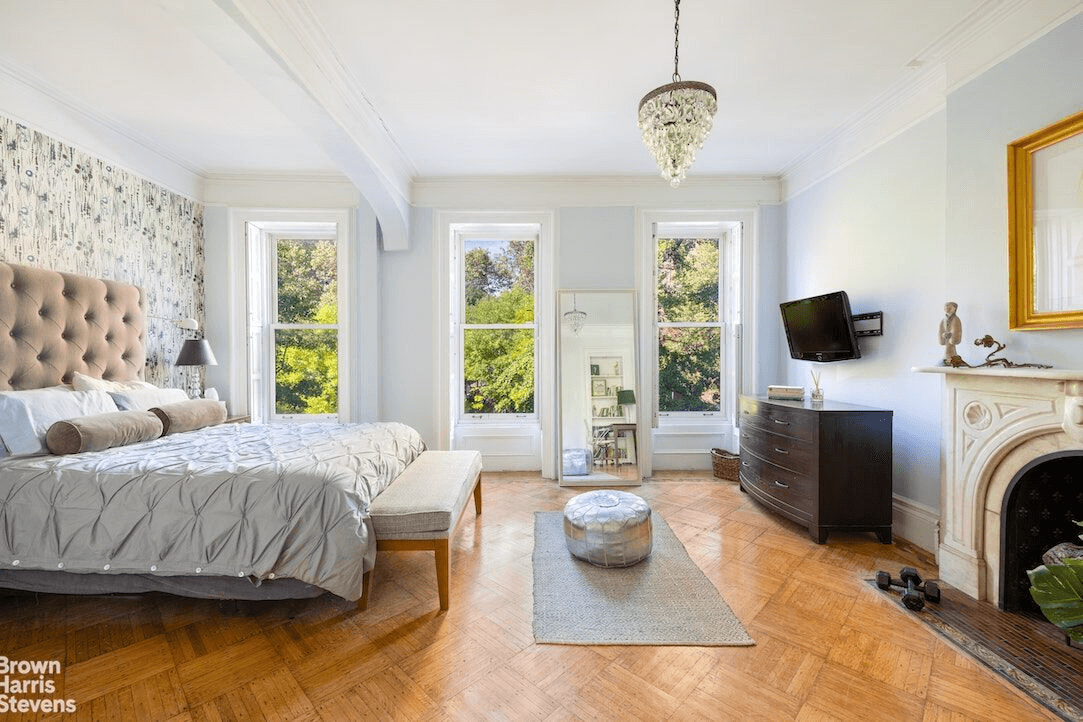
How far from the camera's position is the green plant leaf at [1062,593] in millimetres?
1512

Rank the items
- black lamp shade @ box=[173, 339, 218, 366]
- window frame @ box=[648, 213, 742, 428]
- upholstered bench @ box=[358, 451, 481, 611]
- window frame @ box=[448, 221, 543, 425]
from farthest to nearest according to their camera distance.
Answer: window frame @ box=[448, 221, 543, 425] → window frame @ box=[648, 213, 742, 428] → black lamp shade @ box=[173, 339, 218, 366] → upholstered bench @ box=[358, 451, 481, 611]

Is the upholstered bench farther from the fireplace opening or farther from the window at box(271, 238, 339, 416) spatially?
the fireplace opening

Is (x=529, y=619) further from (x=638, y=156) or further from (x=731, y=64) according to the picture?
(x=638, y=156)

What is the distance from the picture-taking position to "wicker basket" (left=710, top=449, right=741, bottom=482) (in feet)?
13.6

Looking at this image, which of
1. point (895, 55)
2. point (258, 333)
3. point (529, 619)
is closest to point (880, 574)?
point (529, 619)

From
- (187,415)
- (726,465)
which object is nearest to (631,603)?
(726,465)

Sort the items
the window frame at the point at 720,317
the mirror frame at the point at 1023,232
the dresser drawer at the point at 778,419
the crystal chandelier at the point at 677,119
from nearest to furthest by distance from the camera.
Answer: the crystal chandelier at the point at 677,119 < the mirror frame at the point at 1023,232 < the dresser drawer at the point at 778,419 < the window frame at the point at 720,317

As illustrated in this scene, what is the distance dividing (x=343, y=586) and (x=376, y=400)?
7.85ft

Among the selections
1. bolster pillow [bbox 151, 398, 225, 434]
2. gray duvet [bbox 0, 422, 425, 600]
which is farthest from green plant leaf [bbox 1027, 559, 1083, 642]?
bolster pillow [bbox 151, 398, 225, 434]

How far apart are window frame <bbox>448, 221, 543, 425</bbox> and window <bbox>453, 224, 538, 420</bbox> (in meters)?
0.01

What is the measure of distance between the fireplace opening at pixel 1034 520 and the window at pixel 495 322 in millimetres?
3412

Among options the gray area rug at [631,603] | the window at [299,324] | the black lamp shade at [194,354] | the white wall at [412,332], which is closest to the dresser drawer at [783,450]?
the gray area rug at [631,603]

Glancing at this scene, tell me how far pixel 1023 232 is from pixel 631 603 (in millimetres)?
2468

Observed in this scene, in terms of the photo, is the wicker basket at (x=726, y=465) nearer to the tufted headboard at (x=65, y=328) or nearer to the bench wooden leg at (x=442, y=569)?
the bench wooden leg at (x=442, y=569)
